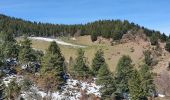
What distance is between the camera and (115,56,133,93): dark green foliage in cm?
11456

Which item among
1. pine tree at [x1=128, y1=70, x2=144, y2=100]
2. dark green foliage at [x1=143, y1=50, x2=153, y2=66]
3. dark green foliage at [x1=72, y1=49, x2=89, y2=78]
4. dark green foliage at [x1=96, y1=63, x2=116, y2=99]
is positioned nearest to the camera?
→ pine tree at [x1=128, y1=70, x2=144, y2=100]

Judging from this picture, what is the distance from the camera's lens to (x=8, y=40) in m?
124

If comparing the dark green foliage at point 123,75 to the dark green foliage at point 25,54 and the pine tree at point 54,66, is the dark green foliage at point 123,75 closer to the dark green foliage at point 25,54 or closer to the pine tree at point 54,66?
the pine tree at point 54,66

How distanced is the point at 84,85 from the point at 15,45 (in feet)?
78.6

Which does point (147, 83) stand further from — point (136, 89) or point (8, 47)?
point (8, 47)

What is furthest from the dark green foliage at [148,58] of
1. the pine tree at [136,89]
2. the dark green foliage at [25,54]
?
the dark green foliage at [25,54]

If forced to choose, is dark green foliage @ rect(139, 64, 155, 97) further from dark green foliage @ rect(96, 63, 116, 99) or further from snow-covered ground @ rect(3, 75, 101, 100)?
snow-covered ground @ rect(3, 75, 101, 100)

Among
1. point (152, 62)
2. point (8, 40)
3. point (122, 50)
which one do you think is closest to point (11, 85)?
point (8, 40)

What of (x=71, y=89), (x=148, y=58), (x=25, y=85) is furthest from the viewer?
(x=148, y=58)

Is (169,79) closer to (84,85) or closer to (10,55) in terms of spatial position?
(84,85)

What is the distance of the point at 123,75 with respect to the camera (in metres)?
119

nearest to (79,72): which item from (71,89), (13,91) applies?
(71,89)

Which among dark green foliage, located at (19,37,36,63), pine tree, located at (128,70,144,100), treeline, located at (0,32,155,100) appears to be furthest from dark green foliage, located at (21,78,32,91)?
pine tree, located at (128,70,144,100)

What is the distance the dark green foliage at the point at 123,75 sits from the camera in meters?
115
